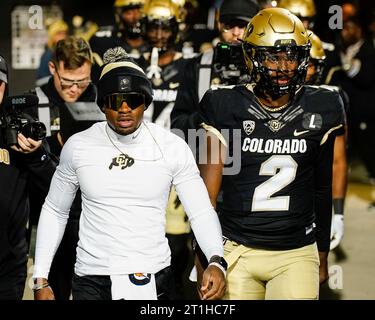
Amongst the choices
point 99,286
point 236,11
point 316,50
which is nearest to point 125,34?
point 236,11

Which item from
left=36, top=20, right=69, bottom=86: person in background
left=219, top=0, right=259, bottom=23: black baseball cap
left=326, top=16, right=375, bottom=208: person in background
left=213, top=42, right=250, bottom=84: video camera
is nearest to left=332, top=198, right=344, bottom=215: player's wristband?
left=213, top=42, right=250, bottom=84: video camera

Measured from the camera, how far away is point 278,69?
463cm

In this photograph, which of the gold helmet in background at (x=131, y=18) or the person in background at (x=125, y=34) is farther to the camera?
the gold helmet in background at (x=131, y=18)

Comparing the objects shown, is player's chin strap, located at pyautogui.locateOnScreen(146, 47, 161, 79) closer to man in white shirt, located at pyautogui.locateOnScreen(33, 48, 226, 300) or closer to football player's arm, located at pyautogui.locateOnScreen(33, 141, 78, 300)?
man in white shirt, located at pyautogui.locateOnScreen(33, 48, 226, 300)

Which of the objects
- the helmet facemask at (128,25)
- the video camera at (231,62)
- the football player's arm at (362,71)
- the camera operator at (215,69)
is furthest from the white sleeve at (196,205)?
the football player's arm at (362,71)

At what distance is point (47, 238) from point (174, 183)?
635mm

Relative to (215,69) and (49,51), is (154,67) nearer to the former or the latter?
(215,69)

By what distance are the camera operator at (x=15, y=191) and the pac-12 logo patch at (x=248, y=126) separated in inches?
38.7

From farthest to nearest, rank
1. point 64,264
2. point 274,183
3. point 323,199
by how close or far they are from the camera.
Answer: point 64,264
point 323,199
point 274,183

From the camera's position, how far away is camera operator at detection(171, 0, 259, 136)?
5.99 m

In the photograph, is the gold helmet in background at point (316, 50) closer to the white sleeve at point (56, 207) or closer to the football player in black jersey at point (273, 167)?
the football player in black jersey at point (273, 167)

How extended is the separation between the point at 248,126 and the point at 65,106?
169 centimetres

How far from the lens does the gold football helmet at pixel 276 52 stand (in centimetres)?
463

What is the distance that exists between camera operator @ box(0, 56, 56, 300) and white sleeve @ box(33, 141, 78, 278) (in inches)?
11.3
